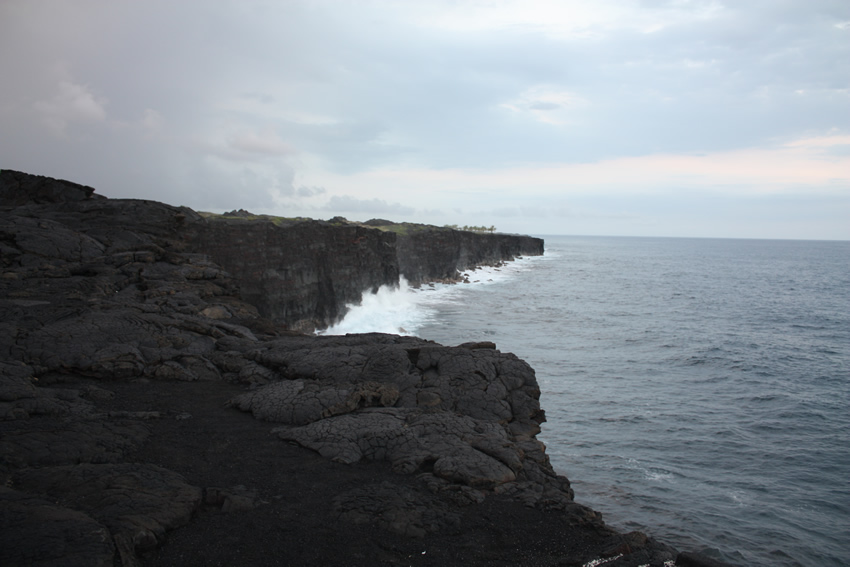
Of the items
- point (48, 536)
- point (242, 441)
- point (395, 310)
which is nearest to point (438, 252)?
point (395, 310)

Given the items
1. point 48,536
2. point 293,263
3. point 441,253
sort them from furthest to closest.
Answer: point 441,253, point 293,263, point 48,536

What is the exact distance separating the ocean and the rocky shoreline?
268 inches

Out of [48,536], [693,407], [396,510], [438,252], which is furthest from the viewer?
[438,252]

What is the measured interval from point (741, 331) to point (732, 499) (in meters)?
30.1

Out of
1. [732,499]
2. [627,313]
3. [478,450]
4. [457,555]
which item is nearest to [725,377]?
[732,499]

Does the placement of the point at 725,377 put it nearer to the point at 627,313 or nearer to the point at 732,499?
the point at 732,499

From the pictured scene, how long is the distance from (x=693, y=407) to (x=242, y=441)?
69.8ft

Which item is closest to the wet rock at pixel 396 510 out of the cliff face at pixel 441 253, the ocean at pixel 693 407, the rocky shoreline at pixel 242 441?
the rocky shoreline at pixel 242 441

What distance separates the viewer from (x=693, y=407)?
2334 centimetres

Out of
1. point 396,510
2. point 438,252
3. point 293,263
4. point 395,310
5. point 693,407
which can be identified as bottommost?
point 693,407

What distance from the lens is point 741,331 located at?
40812 mm

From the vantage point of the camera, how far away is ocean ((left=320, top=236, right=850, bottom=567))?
14359mm

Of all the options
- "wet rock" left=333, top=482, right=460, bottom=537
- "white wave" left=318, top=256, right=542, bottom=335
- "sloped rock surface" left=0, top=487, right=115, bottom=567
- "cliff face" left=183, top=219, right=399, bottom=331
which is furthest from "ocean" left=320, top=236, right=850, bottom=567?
"sloped rock surface" left=0, top=487, right=115, bottom=567

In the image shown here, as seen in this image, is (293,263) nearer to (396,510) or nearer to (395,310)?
(395,310)
